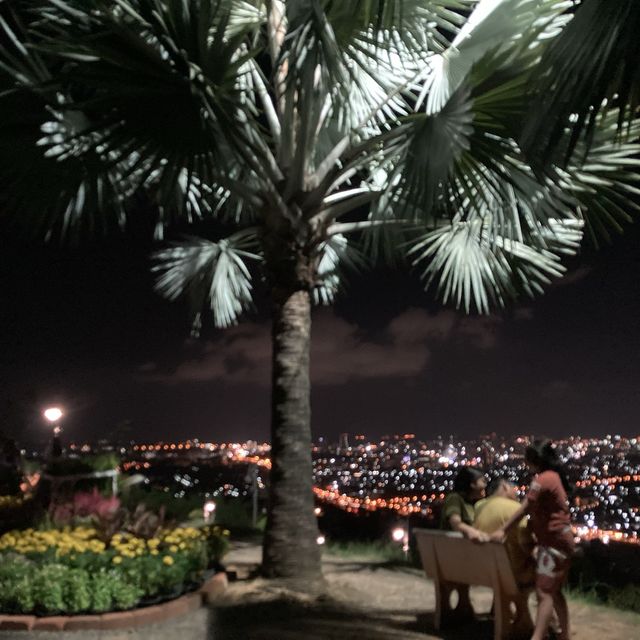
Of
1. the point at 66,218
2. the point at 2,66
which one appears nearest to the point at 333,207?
the point at 66,218

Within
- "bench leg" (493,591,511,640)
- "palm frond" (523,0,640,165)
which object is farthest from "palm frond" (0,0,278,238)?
"bench leg" (493,591,511,640)

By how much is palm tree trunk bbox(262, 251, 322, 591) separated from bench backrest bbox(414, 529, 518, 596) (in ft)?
5.37

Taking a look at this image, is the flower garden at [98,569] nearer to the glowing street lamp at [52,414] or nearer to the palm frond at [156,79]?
the palm frond at [156,79]

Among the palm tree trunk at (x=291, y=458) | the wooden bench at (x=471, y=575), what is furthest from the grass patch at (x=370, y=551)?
the wooden bench at (x=471, y=575)

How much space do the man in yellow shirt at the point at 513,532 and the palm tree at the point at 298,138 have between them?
2.27 metres

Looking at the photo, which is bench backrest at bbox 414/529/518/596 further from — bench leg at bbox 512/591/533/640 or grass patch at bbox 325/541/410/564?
grass patch at bbox 325/541/410/564

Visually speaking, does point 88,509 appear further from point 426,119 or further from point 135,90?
point 426,119

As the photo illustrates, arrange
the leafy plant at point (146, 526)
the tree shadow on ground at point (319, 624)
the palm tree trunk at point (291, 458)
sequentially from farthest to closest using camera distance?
1. the leafy plant at point (146, 526)
2. the palm tree trunk at point (291, 458)
3. the tree shadow on ground at point (319, 624)

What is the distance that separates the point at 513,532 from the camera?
4.62 m

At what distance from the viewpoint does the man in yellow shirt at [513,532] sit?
4613 mm

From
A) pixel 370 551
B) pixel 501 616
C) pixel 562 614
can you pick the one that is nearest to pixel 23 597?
pixel 501 616

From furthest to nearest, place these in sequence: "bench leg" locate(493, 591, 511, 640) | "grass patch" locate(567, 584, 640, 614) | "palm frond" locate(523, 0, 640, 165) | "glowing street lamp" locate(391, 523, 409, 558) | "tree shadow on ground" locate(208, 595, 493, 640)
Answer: "glowing street lamp" locate(391, 523, 409, 558), "grass patch" locate(567, 584, 640, 614), "tree shadow on ground" locate(208, 595, 493, 640), "bench leg" locate(493, 591, 511, 640), "palm frond" locate(523, 0, 640, 165)

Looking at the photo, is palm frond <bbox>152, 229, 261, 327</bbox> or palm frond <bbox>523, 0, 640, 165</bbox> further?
palm frond <bbox>152, 229, 261, 327</bbox>

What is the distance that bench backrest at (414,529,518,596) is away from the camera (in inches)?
178
